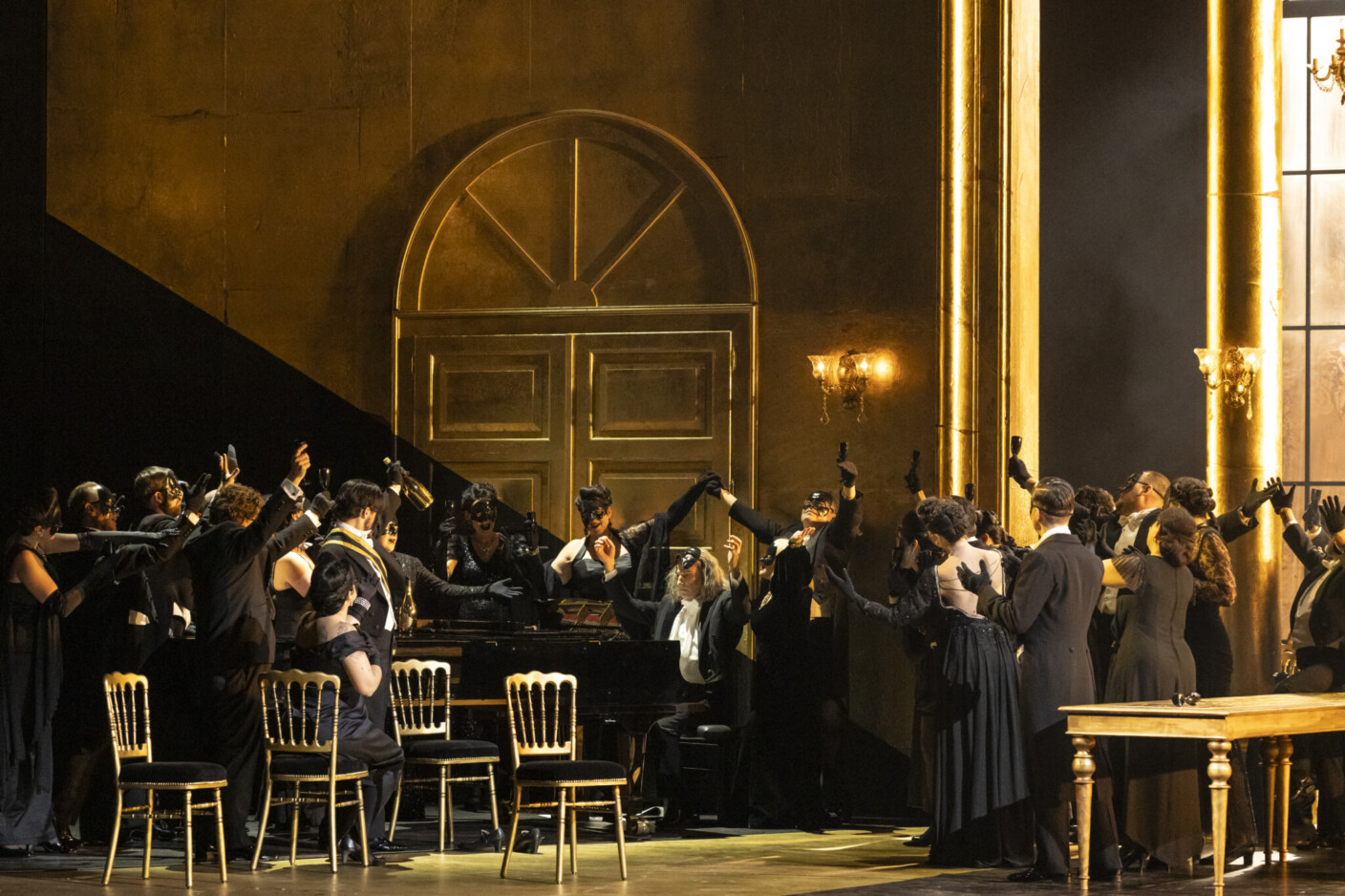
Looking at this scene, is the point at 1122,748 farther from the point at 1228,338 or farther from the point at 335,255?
the point at 335,255

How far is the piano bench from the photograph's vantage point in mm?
9100

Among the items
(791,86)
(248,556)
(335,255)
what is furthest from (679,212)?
(248,556)

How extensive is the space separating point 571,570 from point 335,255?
273 cm

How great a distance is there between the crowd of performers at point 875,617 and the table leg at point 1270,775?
0.35 feet

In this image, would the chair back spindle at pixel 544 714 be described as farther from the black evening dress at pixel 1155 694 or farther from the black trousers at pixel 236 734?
the black evening dress at pixel 1155 694

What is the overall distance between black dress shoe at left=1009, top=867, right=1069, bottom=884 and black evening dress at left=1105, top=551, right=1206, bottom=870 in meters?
0.43

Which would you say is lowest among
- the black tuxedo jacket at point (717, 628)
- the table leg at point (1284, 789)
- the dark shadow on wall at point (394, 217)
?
the table leg at point (1284, 789)

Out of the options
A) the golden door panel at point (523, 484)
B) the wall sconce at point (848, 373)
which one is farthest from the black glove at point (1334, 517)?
the golden door panel at point (523, 484)

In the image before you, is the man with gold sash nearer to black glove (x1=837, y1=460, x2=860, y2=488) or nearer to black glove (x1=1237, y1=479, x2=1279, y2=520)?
black glove (x1=837, y1=460, x2=860, y2=488)

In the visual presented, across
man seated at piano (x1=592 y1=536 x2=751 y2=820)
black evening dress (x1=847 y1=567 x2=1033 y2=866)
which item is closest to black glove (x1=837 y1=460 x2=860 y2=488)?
man seated at piano (x1=592 y1=536 x2=751 y2=820)

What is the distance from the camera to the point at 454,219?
36.0 ft

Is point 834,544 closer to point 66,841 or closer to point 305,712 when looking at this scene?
point 305,712

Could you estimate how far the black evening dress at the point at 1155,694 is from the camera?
23.9 ft

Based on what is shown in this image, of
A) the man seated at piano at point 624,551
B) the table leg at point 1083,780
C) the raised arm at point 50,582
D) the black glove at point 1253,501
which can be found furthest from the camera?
the man seated at piano at point 624,551
